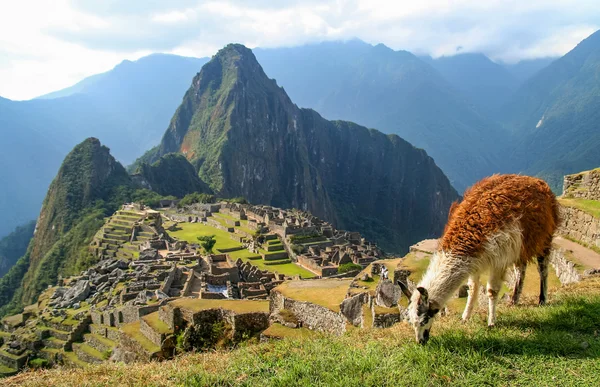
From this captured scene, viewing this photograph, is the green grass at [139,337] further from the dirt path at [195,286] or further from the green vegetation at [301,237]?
the green vegetation at [301,237]

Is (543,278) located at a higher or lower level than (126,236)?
higher

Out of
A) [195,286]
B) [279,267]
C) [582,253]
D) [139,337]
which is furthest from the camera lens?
[279,267]

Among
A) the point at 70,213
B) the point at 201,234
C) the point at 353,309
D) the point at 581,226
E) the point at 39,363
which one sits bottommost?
the point at 39,363

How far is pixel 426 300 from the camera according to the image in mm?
4363

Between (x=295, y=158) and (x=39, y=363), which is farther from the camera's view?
(x=295, y=158)

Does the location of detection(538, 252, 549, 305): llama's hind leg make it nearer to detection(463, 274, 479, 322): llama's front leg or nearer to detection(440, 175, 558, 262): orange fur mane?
detection(440, 175, 558, 262): orange fur mane

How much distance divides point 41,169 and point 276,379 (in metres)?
182

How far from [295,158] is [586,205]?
12931 centimetres

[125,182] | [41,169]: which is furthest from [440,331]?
[41,169]

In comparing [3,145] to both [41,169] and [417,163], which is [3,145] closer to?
[41,169]

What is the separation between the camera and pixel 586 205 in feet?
33.2

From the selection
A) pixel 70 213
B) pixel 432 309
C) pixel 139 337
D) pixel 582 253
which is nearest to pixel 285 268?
pixel 139 337

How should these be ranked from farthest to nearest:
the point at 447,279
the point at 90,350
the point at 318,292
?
the point at 90,350 < the point at 318,292 < the point at 447,279

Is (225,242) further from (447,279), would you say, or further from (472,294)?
(447,279)
